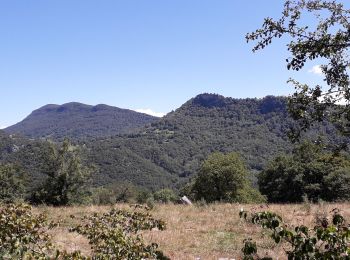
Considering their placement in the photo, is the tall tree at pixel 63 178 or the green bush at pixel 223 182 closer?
the tall tree at pixel 63 178

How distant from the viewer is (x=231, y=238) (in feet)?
51.0

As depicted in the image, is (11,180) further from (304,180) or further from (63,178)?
(304,180)

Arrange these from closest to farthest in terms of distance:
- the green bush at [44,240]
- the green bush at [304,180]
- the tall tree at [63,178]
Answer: the green bush at [44,240] → the tall tree at [63,178] → the green bush at [304,180]

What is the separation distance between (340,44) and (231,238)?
946cm

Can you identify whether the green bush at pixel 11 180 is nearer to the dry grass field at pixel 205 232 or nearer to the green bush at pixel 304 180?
the green bush at pixel 304 180

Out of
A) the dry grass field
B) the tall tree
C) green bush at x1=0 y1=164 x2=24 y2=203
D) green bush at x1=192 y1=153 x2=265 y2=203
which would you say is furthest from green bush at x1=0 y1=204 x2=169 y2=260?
green bush at x1=0 y1=164 x2=24 y2=203

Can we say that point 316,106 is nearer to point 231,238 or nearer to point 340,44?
point 340,44

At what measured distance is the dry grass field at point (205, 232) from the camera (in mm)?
13180

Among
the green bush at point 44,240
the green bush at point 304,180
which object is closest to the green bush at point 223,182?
the green bush at point 304,180

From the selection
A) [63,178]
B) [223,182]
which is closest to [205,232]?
[63,178]

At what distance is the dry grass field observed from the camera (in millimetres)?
13180

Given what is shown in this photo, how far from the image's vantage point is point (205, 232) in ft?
55.3

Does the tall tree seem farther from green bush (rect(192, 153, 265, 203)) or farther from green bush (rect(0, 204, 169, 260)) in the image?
green bush (rect(0, 204, 169, 260))

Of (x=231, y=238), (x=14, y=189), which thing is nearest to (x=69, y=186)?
(x=14, y=189)
